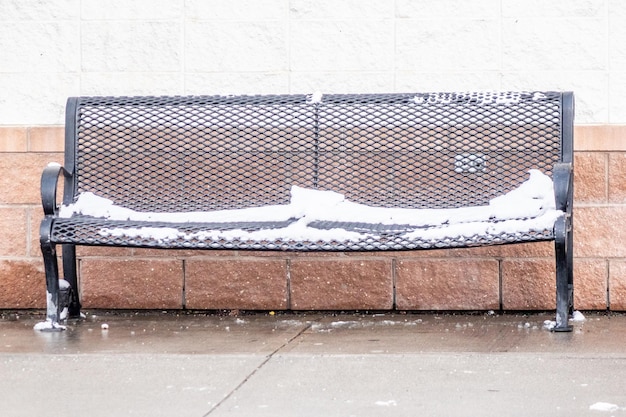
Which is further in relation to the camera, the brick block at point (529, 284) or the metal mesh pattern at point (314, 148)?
the brick block at point (529, 284)

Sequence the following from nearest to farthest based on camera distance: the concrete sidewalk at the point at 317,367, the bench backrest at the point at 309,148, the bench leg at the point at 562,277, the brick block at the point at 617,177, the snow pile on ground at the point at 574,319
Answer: the concrete sidewalk at the point at 317,367 < the bench leg at the point at 562,277 < the snow pile on ground at the point at 574,319 < the bench backrest at the point at 309,148 < the brick block at the point at 617,177

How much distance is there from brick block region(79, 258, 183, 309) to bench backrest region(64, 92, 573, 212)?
15.4 inches

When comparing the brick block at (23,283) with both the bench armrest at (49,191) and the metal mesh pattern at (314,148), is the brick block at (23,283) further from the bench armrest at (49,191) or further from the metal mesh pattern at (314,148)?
the bench armrest at (49,191)

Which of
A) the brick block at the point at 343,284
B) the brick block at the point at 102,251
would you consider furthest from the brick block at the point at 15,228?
the brick block at the point at 343,284

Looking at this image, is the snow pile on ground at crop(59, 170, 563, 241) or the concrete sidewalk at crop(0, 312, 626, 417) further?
the snow pile on ground at crop(59, 170, 563, 241)

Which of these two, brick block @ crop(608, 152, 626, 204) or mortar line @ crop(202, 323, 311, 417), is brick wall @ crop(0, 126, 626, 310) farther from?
mortar line @ crop(202, 323, 311, 417)

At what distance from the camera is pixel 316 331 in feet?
14.8

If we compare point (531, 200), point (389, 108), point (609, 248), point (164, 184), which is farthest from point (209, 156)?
point (609, 248)

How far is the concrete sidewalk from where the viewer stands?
9.63ft

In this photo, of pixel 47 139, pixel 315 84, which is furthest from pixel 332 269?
pixel 47 139

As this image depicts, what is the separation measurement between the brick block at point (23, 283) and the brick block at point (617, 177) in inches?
109

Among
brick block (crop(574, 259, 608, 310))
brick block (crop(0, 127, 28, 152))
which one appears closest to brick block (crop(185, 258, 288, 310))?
brick block (crop(0, 127, 28, 152))

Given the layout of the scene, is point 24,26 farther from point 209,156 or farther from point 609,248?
point 609,248

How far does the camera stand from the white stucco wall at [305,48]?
16.5ft
